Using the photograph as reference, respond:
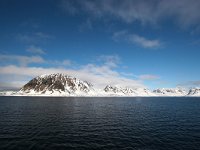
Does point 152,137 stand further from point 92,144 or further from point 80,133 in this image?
point 80,133

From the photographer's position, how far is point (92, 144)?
3859 cm

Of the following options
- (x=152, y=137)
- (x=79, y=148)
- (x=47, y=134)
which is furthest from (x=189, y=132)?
(x=47, y=134)

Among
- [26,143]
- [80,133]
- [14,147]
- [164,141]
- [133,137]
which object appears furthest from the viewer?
[80,133]

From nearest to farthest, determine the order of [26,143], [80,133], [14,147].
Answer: [14,147]
[26,143]
[80,133]

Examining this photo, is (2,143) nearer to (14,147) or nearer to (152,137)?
(14,147)

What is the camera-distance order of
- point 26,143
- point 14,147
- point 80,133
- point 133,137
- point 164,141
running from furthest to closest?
point 80,133 < point 133,137 < point 164,141 < point 26,143 < point 14,147

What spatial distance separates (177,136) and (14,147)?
39.8 meters

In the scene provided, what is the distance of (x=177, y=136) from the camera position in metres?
46.1

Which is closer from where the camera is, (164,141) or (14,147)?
(14,147)

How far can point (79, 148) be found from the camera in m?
35.9

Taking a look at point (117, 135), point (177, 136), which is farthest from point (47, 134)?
point (177, 136)

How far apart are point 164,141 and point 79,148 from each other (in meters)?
20.5

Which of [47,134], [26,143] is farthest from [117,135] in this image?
[26,143]

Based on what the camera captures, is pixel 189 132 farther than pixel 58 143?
Yes
